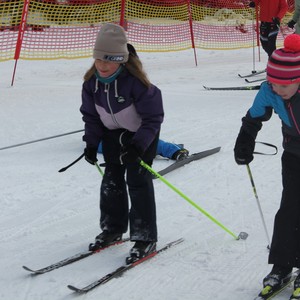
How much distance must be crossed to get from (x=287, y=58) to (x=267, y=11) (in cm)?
812

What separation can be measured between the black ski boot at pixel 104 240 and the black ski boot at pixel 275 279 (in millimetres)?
1177

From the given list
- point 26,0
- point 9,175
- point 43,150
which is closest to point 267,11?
point 26,0

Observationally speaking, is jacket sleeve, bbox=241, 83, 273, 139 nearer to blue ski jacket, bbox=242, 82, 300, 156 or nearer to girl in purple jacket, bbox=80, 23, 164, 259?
blue ski jacket, bbox=242, 82, 300, 156

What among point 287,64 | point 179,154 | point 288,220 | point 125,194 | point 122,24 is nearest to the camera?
point 287,64

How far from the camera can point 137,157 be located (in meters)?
3.84

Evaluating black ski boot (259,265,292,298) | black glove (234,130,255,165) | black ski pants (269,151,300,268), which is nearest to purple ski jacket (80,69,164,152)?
black glove (234,130,255,165)

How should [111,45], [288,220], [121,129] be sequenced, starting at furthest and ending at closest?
[121,129] → [111,45] → [288,220]

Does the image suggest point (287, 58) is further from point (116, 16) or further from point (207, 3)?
A: point (207, 3)

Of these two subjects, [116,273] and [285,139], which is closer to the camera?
[285,139]

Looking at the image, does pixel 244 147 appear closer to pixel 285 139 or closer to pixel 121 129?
pixel 285 139

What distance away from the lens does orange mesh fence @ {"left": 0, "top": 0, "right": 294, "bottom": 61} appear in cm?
1109

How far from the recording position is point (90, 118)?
→ 4.05 m

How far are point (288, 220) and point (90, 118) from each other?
1358 millimetres

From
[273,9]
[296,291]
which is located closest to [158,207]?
[296,291]
